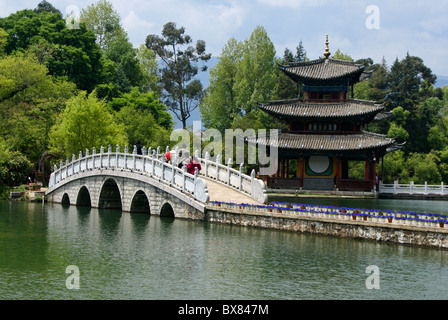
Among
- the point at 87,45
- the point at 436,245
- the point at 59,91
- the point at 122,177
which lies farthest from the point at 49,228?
the point at 87,45

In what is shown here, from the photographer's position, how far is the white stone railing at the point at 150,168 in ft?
Result: 84.7

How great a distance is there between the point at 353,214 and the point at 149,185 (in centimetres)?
1058

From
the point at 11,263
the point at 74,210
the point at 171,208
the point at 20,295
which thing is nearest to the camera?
the point at 20,295

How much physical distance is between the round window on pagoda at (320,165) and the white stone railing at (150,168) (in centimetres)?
2036

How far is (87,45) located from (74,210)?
29.8m

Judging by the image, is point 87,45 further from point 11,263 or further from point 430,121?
point 11,263

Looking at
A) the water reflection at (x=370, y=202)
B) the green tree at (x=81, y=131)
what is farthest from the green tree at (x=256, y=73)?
the green tree at (x=81, y=131)

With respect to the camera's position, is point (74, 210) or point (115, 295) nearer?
point (115, 295)

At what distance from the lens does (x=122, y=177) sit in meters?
29.8

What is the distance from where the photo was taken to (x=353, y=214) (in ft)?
70.1

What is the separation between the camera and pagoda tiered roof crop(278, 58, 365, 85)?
1866 inches

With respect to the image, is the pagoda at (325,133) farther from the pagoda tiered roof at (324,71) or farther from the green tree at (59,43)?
the green tree at (59,43)

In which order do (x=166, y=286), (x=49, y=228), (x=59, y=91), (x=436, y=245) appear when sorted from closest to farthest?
(x=166, y=286)
(x=436, y=245)
(x=49, y=228)
(x=59, y=91)

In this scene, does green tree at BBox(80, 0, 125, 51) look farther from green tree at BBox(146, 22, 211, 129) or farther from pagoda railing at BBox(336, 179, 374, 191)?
pagoda railing at BBox(336, 179, 374, 191)
